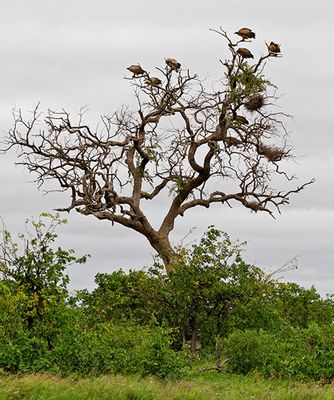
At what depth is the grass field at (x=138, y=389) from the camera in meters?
15.2

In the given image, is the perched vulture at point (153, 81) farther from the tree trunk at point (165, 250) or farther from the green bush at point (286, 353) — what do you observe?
the green bush at point (286, 353)

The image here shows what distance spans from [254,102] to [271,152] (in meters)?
2.53

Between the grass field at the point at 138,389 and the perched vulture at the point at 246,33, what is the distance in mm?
17342

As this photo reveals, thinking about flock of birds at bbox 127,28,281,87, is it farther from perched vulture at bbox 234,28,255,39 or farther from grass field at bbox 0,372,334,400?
grass field at bbox 0,372,334,400

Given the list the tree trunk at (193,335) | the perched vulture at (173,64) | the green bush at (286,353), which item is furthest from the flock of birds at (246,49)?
the green bush at (286,353)

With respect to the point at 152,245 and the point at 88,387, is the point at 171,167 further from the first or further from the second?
the point at 88,387

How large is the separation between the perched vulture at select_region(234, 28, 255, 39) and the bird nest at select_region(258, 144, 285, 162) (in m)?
4.69

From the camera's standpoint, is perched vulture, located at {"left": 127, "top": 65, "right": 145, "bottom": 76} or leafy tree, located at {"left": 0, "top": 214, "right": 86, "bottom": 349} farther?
perched vulture, located at {"left": 127, "top": 65, "right": 145, "bottom": 76}

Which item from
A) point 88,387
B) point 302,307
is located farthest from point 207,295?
point 88,387

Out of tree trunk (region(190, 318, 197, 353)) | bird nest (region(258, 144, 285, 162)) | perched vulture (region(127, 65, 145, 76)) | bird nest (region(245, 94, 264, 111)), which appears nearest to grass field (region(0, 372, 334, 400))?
tree trunk (region(190, 318, 197, 353))

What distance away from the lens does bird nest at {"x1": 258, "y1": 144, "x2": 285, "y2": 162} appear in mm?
35938

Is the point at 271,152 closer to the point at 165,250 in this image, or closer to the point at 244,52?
the point at 244,52

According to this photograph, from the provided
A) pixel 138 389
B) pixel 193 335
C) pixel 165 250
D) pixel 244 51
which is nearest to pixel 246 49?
pixel 244 51

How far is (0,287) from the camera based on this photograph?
63.5 ft
